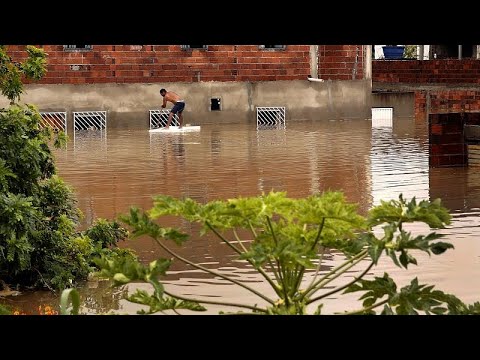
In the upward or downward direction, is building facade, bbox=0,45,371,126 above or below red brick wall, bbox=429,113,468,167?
above

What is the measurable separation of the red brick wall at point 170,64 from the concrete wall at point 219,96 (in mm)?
351

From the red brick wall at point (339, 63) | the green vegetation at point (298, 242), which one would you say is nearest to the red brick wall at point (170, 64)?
the red brick wall at point (339, 63)

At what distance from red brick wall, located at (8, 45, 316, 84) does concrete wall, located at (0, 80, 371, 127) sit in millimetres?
351

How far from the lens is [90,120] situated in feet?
96.5

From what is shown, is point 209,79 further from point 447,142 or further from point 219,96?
point 447,142

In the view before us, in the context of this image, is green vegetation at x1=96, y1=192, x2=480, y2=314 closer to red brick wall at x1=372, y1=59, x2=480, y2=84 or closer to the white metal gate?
the white metal gate

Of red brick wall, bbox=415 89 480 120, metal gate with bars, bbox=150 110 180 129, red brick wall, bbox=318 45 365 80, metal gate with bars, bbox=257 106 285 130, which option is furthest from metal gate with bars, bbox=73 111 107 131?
red brick wall, bbox=415 89 480 120

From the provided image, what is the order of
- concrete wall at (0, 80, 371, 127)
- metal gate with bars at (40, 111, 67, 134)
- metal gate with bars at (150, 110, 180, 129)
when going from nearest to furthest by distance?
metal gate with bars at (40, 111, 67, 134)
concrete wall at (0, 80, 371, 127)
metal gate with bars at (150, 110, 180, 129)

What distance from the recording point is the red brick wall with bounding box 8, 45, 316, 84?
96.2ft

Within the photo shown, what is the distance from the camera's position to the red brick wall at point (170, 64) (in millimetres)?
29312

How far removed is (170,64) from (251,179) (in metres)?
14.4
